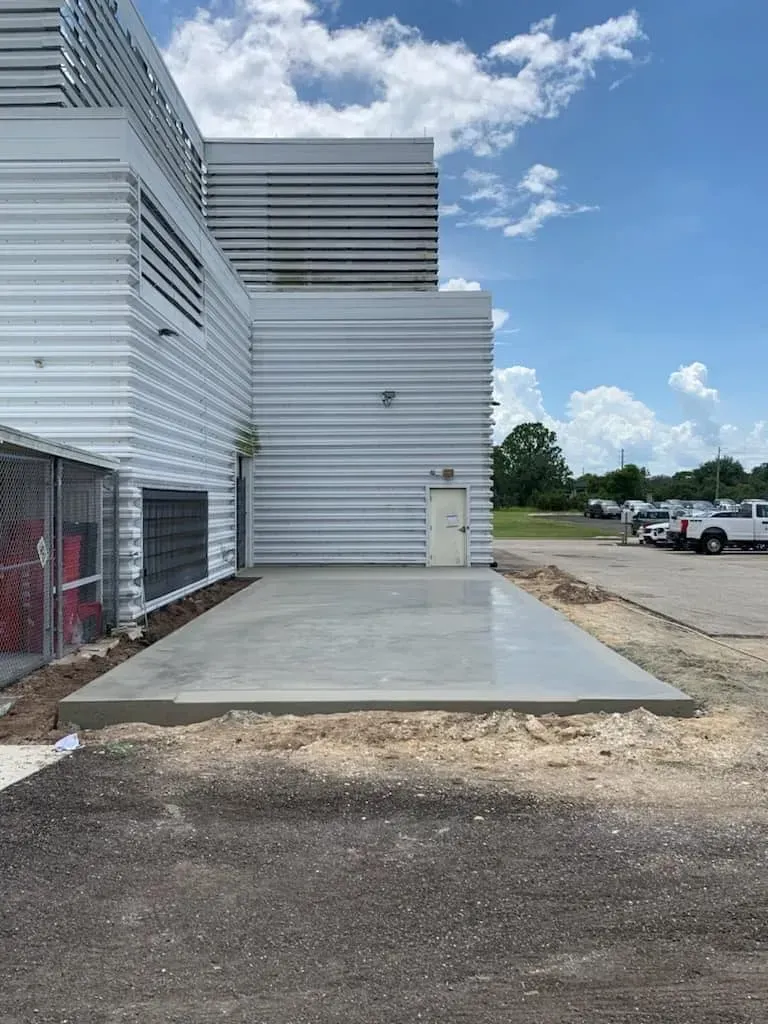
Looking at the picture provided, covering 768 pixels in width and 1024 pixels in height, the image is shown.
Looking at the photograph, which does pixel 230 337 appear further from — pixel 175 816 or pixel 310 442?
pixel 175 816

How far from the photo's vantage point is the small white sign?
25.7 feet

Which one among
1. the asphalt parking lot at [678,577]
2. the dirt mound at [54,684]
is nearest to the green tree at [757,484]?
the asphalt parking lot at [678,577]

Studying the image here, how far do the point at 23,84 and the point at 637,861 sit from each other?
38.5ft

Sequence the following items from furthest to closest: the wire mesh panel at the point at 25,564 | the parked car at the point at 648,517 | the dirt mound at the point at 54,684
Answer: the parked car at the point at 648,517 < the wire mesh panel at the point at 25,564 < the dirt mound at the point at 54,684

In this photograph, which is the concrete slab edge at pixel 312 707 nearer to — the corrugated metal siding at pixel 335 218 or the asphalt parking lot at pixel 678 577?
the asphalt parking lot at pixel 678 577

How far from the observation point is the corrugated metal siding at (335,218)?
20.1 meters

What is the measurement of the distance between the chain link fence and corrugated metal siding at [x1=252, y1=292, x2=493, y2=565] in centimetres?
930

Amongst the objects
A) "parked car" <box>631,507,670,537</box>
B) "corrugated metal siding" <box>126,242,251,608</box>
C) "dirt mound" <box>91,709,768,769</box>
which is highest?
"corrugated metal siding" <box>126,242,251,608</box>

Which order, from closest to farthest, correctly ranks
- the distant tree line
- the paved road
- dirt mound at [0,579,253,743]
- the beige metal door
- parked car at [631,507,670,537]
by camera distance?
the paved road → dirt mound at [0,579,253,743] → the beige metal door → parked car at [631,507,670,537] → the distant tree line

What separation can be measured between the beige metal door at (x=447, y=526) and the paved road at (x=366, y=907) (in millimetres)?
13821

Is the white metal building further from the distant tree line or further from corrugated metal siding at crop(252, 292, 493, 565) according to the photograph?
the distant tree line

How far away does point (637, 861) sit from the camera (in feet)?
12.5

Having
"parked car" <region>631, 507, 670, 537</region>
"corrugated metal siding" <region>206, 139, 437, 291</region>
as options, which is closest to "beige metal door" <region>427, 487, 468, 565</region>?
"corrugated metal siding" <region>206, 139, 437, 291</region>

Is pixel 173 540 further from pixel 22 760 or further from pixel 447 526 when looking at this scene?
pixel 447 526
